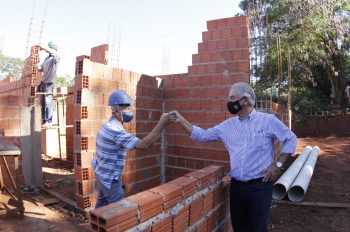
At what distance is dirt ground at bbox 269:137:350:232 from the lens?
5.20 meters

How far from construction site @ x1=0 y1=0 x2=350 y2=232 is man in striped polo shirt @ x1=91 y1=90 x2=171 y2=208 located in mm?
335

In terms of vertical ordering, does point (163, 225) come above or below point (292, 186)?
above

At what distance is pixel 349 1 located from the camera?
17000mm

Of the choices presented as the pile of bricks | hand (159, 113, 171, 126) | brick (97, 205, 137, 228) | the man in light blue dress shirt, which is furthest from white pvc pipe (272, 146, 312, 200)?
brick (97, 205, 137, 228)

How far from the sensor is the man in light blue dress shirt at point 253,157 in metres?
3.01

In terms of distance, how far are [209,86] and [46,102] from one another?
4193mm

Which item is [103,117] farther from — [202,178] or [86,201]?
[202,178]

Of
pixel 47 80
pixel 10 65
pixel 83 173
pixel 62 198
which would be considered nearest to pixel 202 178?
pixel 83 173

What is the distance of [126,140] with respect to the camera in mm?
2939

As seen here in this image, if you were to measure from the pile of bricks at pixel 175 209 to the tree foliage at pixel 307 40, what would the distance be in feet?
38.7

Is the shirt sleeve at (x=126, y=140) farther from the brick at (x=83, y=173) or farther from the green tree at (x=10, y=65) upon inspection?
the green tree at (x=10, y=65)

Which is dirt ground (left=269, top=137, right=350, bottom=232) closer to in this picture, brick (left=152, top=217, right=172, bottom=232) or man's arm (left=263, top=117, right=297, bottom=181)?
man's arm (left=263, top=117, right=297, bottom=181)

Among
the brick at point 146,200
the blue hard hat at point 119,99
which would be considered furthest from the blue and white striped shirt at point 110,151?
the brick at point 146,200

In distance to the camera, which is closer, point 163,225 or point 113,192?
point 163,225
